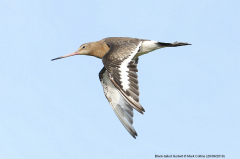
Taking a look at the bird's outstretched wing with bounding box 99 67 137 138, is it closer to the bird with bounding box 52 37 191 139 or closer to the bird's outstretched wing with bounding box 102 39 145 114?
the bird with bounding box 52 37 191 139

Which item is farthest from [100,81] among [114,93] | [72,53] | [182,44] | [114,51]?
[182,44]

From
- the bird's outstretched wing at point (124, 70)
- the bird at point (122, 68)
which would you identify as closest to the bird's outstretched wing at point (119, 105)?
the bird at point (122, 68)

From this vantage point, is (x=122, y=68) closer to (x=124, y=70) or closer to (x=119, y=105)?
(x=124, y=70)

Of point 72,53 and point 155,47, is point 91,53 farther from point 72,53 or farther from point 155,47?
point 155,47

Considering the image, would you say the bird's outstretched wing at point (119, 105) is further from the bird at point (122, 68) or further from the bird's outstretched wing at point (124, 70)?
the bird's outstretched wing at point (124, 70)

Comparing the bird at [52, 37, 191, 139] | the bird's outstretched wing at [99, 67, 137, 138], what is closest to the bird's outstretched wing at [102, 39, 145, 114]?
the bird at [52, 37, 191, 139]

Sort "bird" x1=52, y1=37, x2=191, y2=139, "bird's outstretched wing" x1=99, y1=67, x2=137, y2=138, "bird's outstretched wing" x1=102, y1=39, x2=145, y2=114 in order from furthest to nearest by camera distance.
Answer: "bird's outstretched wing" x1=99, y1=67, x2=137, y2=138 → "bird" x1=52, y1=37, x2=191, y2=139 → "bird's outstretched wing" x1=102, y1=39, x2=145, y2=114

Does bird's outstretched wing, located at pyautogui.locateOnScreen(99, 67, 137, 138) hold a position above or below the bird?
below

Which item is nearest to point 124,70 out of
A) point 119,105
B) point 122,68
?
point 122,68

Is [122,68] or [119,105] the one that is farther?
[119,105]
